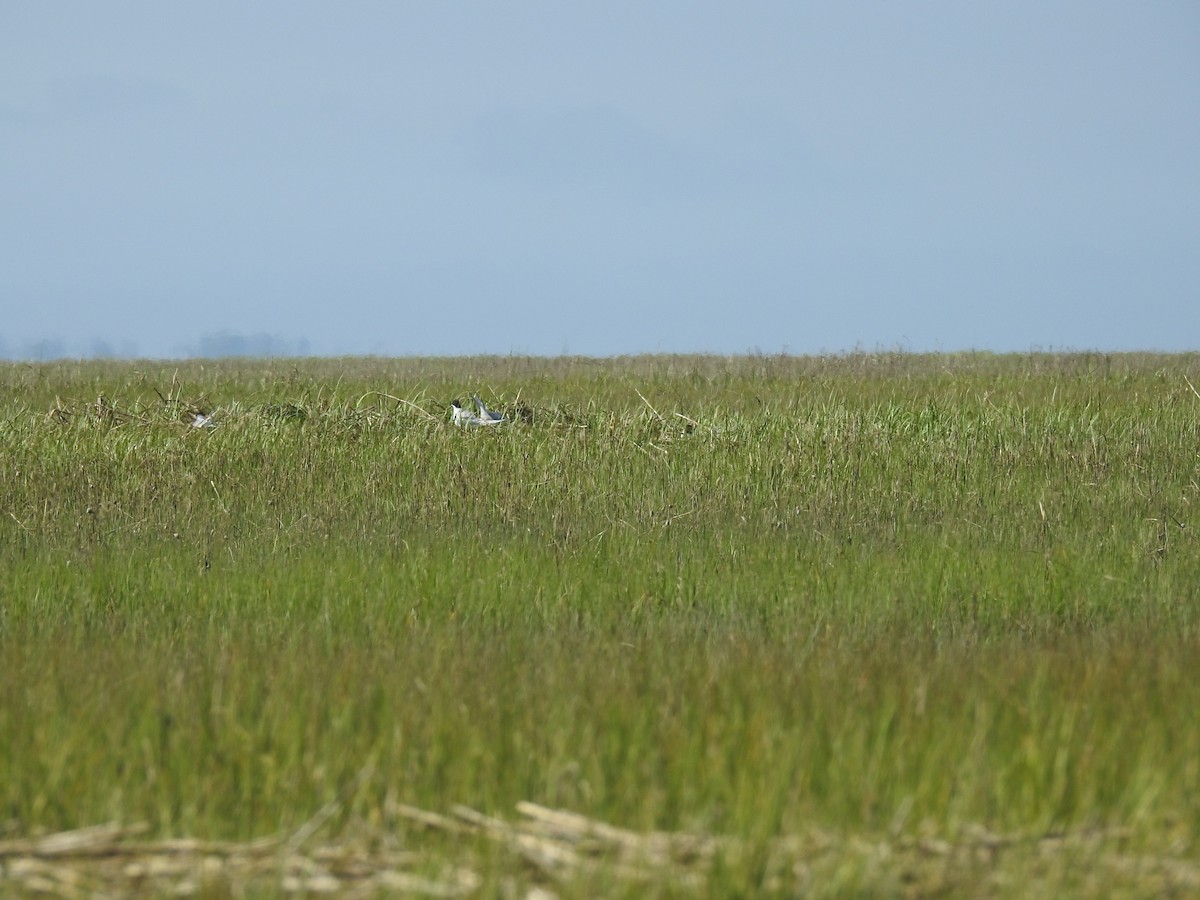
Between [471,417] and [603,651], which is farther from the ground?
[471,417]

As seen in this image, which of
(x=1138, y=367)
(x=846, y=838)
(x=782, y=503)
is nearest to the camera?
(x=846, y=838)

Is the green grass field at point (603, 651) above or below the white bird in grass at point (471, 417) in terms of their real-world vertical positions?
below

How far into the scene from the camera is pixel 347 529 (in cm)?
727

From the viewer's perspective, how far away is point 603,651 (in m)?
4.26

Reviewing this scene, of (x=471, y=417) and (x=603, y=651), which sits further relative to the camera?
(x=471, y=417)

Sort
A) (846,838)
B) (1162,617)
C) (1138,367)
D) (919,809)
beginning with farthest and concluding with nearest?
(1138,367) < (1162,617) < (919,809) < (846,838)

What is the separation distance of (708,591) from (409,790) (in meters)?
2.93

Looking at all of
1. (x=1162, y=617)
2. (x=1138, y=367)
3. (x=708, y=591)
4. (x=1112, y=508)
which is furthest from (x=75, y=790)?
(x=1138, y=367)

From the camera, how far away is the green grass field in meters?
2.50

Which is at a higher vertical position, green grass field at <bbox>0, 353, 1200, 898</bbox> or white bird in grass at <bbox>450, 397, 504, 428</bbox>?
white bird in grass at <bbox>450, 397, 504, 428</bbox>

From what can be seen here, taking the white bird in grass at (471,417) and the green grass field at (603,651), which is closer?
the green grass field at (603,651)

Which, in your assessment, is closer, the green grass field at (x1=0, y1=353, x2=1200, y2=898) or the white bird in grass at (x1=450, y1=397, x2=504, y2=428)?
the green grass field at (x1=0, y1=353, x2=1200, y2=898)

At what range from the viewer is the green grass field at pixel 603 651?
250 cm

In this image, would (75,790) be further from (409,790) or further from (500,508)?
(500,508)
